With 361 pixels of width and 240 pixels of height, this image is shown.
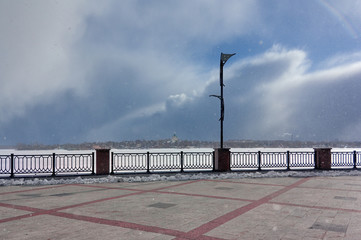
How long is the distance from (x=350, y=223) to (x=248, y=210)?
234 centimetres

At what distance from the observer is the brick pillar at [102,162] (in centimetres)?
1567

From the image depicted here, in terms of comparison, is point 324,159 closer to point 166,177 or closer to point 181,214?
point 166,177

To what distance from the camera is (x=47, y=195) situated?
410 inches

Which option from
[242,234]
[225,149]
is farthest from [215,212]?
[225,149]

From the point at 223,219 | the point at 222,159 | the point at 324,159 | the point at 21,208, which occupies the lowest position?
the point at 21,208

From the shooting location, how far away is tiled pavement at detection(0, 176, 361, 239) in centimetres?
571

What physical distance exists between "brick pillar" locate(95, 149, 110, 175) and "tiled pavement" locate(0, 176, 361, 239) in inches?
165

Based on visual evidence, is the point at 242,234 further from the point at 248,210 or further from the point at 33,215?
the point at 33,215

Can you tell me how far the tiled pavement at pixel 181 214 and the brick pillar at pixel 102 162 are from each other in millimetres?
4198

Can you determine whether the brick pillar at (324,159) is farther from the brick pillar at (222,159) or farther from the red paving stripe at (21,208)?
the red paving stripe at (21,208)

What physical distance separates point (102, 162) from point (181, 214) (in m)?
9.51

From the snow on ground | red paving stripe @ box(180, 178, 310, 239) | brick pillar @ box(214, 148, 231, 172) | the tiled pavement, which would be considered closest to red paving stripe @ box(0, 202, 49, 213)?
the tiled pavement

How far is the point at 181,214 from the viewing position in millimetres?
7281

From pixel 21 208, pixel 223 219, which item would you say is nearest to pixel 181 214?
pixel 223 219
